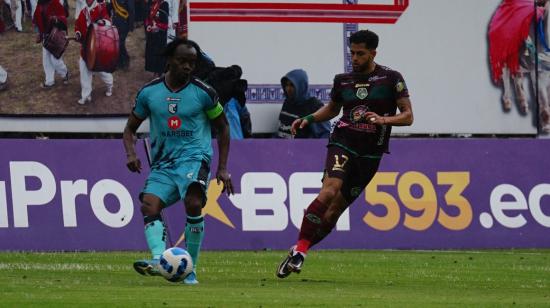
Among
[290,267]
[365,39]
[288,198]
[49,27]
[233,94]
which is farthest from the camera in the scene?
[49,27]

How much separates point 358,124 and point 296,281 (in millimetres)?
1837

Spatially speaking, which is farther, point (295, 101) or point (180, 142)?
point (295, 101)

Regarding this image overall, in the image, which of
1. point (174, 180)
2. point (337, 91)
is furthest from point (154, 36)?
point (174, 180)

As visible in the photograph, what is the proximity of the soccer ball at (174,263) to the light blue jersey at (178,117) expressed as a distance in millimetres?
1148

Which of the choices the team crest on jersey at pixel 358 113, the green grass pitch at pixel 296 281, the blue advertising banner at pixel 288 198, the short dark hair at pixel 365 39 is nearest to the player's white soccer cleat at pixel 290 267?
the green grass pitch at pixel 296 281

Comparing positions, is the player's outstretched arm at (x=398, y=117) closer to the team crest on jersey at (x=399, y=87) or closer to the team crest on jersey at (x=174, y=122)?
the team crest on jersey at (x=399, y=87)

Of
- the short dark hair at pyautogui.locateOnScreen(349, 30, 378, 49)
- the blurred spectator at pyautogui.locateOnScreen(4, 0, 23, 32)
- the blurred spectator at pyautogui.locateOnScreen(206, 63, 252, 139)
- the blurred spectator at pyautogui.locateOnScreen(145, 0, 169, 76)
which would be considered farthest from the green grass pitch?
the blurred spectator at pyautogui.locateOnScreen(4, 0, 23, 32)

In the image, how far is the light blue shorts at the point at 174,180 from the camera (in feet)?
45.4

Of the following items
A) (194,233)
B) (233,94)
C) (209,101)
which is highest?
(209,101)

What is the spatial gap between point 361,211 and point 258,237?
5.12 ft

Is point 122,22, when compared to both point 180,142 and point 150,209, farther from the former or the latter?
point 150,209

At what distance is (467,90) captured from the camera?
26.0m

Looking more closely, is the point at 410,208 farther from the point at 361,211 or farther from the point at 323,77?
the point at 323,77

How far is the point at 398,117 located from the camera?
14.9 meters
